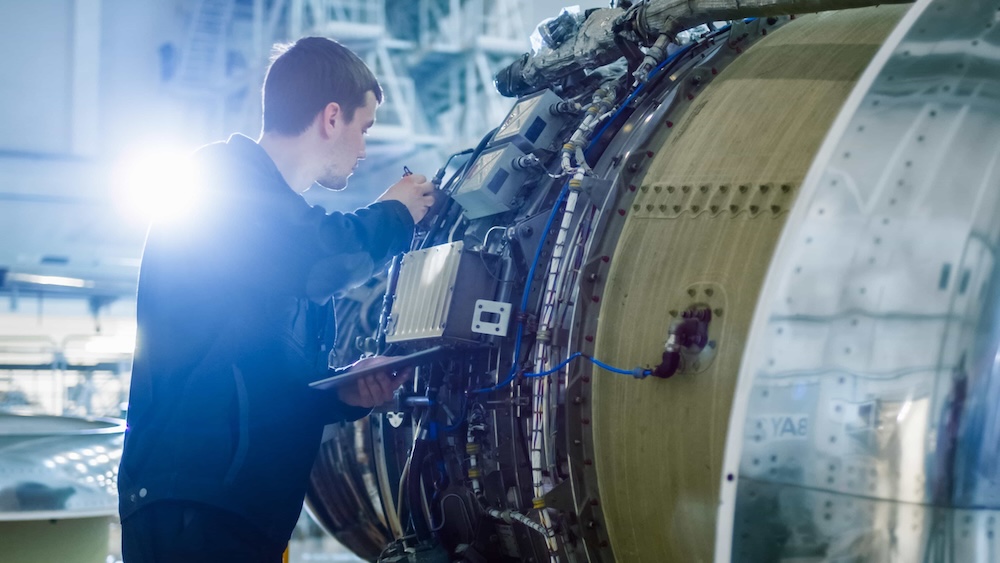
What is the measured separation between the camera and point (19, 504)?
14.0 ft

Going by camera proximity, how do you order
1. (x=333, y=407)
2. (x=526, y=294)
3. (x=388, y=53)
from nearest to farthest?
(x=333, y=407)
(x=526, y=294)
(x=388, y=53)

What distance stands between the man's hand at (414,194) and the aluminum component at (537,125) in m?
0.32

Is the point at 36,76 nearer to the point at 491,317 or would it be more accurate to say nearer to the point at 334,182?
the point at 334,182

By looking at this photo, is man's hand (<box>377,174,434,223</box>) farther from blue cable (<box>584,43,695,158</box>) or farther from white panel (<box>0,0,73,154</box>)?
white panel (<box>0,0,73,154</box>)

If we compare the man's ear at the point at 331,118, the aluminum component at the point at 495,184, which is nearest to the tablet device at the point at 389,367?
the aluminum component at the point at 495,184

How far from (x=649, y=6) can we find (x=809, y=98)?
72cm

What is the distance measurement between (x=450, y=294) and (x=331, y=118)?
579mm

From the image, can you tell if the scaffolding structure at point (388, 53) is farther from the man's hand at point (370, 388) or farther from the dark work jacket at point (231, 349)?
the dark work jacket at point (231, 349)

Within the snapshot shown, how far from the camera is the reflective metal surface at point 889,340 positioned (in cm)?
→ 188

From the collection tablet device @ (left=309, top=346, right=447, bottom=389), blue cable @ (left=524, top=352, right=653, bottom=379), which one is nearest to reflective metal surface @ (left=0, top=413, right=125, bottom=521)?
tablet device @ (left=309, top=346, right=447, bottom=389)

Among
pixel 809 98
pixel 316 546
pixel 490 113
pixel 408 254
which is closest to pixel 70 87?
pixel 490 113

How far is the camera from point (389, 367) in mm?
2795

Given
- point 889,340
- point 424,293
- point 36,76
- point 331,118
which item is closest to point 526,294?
point 424,293

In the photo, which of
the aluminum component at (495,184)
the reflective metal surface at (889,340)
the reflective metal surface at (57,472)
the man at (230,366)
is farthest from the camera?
the reflective metal surface at (57,472)
